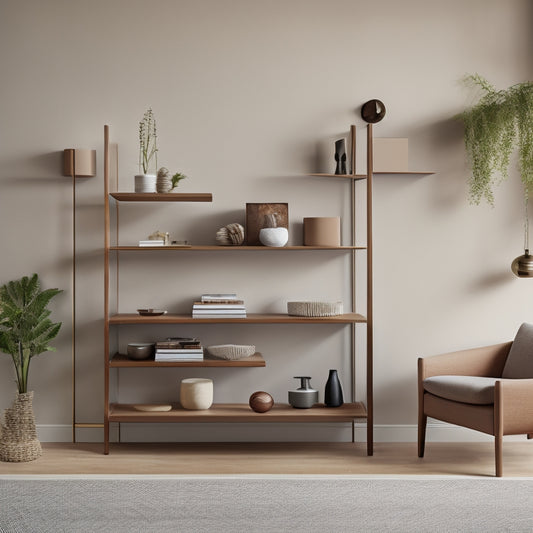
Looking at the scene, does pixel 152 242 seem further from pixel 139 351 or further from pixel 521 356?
pixel 521 356

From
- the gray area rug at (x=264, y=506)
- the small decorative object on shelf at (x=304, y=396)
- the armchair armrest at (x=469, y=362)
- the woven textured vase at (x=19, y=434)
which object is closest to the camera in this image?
the gray area rug at (x=264, y=506)

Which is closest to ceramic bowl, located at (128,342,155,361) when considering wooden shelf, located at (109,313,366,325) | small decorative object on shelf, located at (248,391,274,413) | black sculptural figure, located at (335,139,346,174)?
wooden shelf, located at (109,313,366,325)

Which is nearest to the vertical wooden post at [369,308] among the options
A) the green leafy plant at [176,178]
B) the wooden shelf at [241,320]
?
the wooden shelf at [241,320]

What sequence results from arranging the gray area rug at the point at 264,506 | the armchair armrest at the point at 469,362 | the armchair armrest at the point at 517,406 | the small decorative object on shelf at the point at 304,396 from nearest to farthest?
the gray area rug at the point at 264,506 → the armchair armrest at the point at 517,406 → the armchair armrest at the point at 469,362 → the small decorative object on shelf at the point at 304,396

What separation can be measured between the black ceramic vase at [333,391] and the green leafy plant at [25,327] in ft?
5.61

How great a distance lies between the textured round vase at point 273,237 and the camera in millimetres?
4035

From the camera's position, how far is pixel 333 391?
4078mm

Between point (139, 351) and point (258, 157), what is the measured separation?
57.3 inches

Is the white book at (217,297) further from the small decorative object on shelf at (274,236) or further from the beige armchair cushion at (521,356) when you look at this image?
the beige armchair cushion at (521,356)

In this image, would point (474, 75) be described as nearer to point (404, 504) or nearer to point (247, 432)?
point (247, 432)

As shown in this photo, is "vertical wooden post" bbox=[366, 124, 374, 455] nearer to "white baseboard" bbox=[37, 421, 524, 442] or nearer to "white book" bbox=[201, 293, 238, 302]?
"white baseboard" bbox=[37, 421, 524, 442]

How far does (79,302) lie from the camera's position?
4277 mm

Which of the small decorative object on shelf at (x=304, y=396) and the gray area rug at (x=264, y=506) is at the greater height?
the gray area rug at (x=264, y=506)

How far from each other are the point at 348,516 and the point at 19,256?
128 inches
